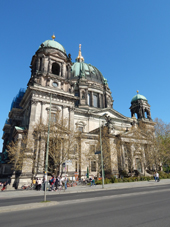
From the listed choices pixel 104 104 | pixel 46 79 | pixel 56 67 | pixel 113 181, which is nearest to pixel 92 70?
pixel 104 104

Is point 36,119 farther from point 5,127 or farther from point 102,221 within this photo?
point 102,221

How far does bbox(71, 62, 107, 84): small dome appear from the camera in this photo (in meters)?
59.4

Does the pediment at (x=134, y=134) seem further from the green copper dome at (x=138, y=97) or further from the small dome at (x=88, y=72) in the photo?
the small dome at (x=88, y=72)

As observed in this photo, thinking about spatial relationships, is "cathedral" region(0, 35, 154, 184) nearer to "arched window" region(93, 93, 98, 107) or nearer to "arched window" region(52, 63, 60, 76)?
"arched window" region(52, 63, 60, 76)

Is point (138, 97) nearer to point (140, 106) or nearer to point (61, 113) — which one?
point (140, 106)

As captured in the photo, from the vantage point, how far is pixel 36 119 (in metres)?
31.2

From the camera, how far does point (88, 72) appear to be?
61750 millimetres

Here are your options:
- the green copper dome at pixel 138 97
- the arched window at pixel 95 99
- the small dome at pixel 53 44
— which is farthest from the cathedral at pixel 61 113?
the green copper dome at pixel 138 97

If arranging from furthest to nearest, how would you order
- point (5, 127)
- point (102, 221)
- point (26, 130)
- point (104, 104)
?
point (104, 104)
point (5, 127)
point (26, 130)
point (102, 221)

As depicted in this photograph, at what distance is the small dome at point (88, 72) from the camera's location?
59438mm

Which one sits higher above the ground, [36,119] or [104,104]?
[104,104]

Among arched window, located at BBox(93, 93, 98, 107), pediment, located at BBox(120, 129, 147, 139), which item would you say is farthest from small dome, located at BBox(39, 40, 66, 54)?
pediment, located at BBox(120, 129, 147, 139)

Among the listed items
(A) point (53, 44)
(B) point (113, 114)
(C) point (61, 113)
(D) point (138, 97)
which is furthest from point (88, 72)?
(C) point (61, 113)

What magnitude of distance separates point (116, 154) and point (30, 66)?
31.6m
